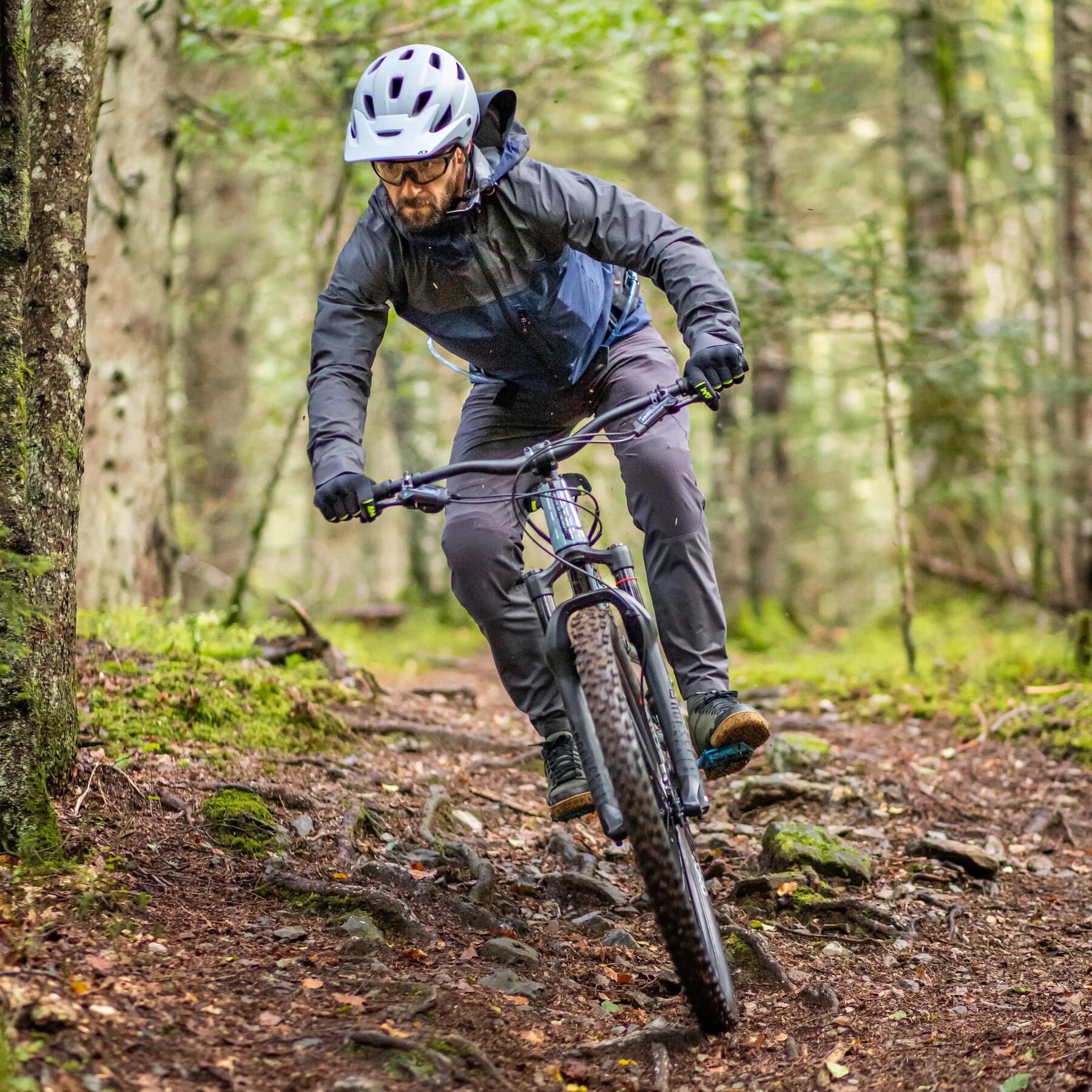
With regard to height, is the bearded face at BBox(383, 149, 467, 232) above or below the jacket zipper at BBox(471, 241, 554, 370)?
above

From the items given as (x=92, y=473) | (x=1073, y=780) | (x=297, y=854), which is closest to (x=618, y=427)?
(x=297, y=854)

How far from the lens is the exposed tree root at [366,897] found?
3.90 meters

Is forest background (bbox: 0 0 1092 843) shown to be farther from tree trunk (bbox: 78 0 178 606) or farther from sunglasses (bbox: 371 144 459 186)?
sunglasses (bbox: 371 144 459 186)

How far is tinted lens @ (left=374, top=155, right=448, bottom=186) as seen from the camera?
3869mm

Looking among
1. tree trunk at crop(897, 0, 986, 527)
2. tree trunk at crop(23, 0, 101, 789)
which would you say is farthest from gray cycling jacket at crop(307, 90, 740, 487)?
tree trunk at crop(897, 0, 986, 527)

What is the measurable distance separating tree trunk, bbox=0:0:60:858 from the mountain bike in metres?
1.17

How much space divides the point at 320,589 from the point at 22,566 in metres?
10.6

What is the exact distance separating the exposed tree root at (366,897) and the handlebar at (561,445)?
1.39 meters

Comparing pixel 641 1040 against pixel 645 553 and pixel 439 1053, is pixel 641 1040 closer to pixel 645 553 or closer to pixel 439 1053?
pixel 439 1053

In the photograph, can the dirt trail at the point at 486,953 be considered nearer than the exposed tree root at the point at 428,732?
Yes

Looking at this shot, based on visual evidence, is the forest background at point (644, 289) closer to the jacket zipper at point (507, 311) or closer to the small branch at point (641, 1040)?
the jacket zipper at point (507, 311)

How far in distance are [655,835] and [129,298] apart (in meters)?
6.38

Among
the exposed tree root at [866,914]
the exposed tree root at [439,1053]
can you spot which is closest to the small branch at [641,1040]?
the exposed tree root at [439,1053]

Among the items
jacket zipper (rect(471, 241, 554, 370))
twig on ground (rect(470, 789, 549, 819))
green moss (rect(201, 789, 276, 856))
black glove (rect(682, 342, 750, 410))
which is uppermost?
jacket zipper (rect(471, 241, 554, 370))
